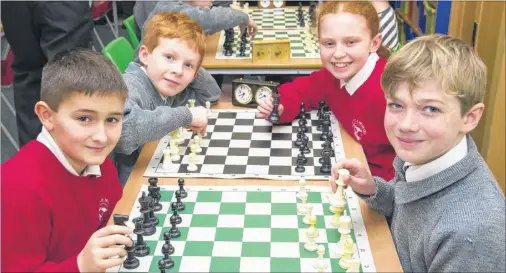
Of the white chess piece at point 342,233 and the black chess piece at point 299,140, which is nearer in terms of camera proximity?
the white chess piece at point 342,233

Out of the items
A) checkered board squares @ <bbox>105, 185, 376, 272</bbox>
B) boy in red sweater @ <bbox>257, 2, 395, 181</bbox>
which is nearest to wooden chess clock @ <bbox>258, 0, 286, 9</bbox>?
boy in red sweater @ <bbox>257, 2, 395, 181</bbox>

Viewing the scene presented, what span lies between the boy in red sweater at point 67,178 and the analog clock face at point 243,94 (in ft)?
3.15

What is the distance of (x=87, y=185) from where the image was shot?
5.81ft

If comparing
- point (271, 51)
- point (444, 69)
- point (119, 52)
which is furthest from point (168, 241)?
point (271, 51)

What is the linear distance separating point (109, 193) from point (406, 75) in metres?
A: 1.06

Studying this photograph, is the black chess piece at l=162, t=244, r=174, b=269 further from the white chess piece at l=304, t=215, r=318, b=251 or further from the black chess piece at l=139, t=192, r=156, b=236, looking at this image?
the white chess piece at l=304, t=215, r=318, b=251

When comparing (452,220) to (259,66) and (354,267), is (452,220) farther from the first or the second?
(259,66)

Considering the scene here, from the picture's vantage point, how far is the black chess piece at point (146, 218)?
166 cm

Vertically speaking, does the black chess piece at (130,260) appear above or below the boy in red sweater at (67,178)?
below

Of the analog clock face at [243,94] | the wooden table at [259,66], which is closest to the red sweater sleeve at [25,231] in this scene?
the analog clock face at [243,94]

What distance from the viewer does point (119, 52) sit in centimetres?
316

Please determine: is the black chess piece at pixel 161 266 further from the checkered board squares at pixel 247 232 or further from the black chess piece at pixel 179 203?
the black chess piece at pixel 179 203

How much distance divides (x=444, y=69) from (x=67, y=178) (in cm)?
116

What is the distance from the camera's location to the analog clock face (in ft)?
8.80
